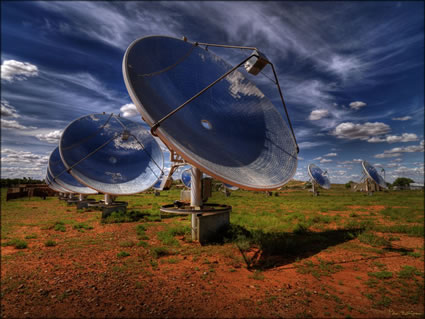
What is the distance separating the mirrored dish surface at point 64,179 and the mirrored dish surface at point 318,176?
3626 centimetres

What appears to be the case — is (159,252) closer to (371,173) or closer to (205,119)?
(205,119)

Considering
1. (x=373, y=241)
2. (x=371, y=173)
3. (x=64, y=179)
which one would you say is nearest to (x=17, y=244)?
(x=373, y=241)

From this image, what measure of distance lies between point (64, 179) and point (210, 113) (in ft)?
77.4

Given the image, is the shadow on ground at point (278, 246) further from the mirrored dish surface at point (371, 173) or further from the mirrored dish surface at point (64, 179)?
the mirrored dish surface at point (371, 173)

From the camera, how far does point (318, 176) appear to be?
1754 inches

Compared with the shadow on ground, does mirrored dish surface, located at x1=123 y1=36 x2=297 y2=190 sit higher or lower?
higher

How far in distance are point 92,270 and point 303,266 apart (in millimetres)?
6978

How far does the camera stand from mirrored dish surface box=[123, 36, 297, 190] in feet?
26.6

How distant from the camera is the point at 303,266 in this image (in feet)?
26.4

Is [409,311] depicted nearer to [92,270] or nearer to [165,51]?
[92,270]

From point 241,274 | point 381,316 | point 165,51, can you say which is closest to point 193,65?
point 165,51

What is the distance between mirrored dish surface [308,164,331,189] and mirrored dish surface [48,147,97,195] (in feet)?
119

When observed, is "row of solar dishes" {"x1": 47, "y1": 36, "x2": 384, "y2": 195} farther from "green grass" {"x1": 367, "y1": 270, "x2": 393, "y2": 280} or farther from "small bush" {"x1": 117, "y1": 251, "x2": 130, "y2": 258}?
"small bush" {"x1": 117, "y1": 251, "x2": 130, "y2": 258}

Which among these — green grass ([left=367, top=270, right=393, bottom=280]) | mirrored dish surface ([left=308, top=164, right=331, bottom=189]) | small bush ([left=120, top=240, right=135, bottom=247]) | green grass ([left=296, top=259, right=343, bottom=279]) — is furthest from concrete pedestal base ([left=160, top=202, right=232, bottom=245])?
mirrored dish surface ([left=308, top=164, right=331, bottom=189])
